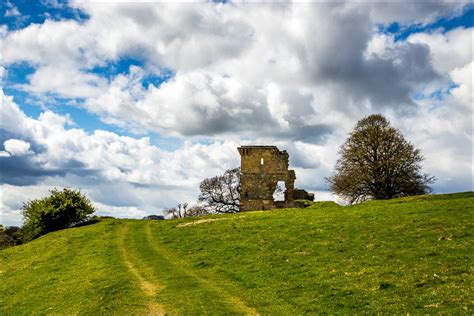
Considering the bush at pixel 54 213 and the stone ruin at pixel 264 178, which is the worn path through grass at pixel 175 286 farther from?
the stone ruin at pixel 264 178

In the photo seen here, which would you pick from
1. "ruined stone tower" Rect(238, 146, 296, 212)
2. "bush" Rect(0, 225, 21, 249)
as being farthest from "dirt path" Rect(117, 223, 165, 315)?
"ruined stone tower" Rect(238, 146, 296, 212)

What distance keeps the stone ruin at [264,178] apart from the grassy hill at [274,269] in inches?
1446

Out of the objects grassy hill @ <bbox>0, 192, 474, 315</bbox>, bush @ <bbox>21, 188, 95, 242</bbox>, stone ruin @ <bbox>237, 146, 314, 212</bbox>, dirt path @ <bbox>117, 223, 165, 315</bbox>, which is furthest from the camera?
stone ruin @ <bbox>237, 146, 314, 212</bbox>

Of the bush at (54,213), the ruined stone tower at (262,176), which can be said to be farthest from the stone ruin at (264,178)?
the bush at (54,213)

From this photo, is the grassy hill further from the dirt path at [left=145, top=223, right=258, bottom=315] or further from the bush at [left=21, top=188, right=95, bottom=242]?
the bush at [left=21, top=188, right=95, bottom=242]

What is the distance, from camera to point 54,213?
212 ft

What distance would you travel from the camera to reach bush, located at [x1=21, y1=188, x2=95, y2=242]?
64375 mm

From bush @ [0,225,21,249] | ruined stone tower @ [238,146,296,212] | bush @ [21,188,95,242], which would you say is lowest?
bush @ [0,225,21,249]

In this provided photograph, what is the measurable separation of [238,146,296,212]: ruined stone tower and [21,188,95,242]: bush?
29.3 m

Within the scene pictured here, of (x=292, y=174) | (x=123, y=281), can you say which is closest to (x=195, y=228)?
(x=123, y=281)

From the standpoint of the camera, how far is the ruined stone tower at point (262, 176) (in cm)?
8194

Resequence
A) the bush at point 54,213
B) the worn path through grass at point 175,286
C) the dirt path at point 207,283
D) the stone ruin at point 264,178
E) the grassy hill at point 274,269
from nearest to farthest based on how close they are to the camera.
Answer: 1. the grassy hill at point 274,269
2. the dirt path at point 207,283
3. the worn path through grass at point 175,286
4. the bush at point 54,213
5. the stone ruin at point 264,178

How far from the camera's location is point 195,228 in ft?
160

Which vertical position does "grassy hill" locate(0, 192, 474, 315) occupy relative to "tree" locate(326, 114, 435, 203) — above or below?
below
